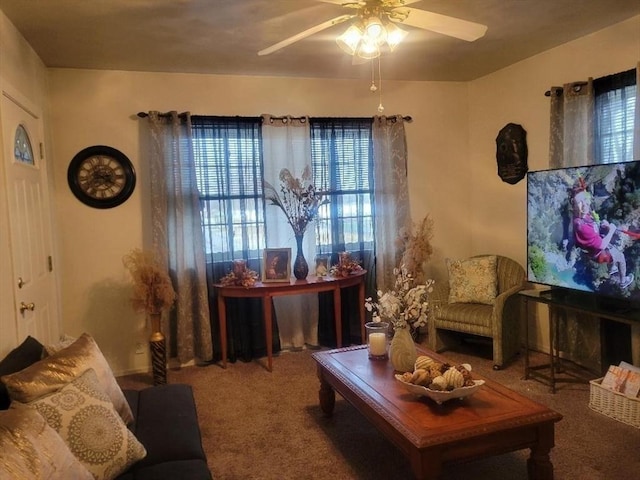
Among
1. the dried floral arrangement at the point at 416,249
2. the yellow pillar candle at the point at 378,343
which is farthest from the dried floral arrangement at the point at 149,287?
the dried floral arrangement at the point at 416,249

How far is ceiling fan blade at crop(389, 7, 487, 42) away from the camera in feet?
7.70

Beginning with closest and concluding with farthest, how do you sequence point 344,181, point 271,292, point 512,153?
point 271,292
point 512,153
point 344,181

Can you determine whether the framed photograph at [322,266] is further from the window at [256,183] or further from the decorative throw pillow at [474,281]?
the decorative throw pillow at [474,281]

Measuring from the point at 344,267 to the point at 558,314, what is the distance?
1.75 metres

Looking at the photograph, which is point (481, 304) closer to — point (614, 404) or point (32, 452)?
point (614, 404)

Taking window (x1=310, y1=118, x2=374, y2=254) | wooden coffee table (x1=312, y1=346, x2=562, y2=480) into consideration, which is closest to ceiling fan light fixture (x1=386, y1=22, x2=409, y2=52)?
wooden coffee table (x1=312, y1=346, x2=562, y2=480)

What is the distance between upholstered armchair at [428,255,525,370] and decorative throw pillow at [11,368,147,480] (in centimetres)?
283

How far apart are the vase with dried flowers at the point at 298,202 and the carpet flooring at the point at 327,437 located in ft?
3.21

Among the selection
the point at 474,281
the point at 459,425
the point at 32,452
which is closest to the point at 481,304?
the point at 474,281

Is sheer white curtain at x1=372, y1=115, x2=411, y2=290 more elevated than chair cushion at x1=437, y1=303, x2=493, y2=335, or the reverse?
sheer white curtain at x1=372, y1=115, x2=411, y2=290

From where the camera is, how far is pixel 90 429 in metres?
1.79

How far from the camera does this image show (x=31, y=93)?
330 centimetres

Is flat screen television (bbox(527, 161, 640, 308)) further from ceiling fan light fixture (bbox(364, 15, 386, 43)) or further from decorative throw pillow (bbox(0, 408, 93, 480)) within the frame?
decorative throw pillow (bbox(0, 408, 93, 480))

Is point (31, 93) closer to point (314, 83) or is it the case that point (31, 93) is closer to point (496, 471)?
point (314, 83)
